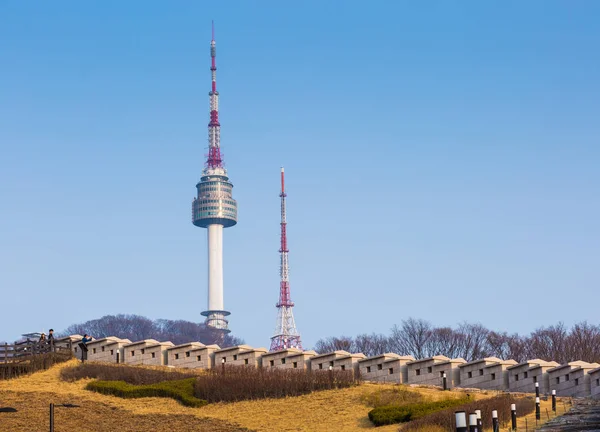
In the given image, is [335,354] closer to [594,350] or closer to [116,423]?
[116,423]

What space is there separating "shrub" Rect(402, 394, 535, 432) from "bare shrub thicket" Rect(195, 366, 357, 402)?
26.6 ft

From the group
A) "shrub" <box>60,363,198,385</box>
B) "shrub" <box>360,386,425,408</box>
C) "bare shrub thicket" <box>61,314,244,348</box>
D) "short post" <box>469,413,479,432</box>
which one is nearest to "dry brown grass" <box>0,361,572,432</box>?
"shrub" <box>360,386,425,408</box>

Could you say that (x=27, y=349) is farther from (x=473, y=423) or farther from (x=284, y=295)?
(x=284, y=295)

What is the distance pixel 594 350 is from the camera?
9975 cm

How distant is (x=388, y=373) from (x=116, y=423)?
13.5 m

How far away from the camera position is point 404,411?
37469 mm

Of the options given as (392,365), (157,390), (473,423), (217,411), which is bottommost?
(473,423)

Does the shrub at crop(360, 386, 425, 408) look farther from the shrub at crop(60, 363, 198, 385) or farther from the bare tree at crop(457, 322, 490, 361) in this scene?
the bare tree at crop(457, 322, 490, 361)

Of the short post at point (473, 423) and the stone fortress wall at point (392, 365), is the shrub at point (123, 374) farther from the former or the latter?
the short post at point (473, 423)

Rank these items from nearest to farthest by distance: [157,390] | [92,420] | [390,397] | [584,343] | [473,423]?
[473,423] < [92,420] < [390,397] < [157,390] < [584,343]

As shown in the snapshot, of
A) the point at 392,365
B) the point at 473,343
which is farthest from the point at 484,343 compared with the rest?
the point at 392,365

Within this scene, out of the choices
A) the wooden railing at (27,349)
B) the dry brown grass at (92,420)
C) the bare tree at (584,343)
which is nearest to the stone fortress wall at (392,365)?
the wooden railing at (27,349)

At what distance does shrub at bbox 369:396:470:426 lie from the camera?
37.0m

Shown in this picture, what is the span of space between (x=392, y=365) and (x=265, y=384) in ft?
21.3
